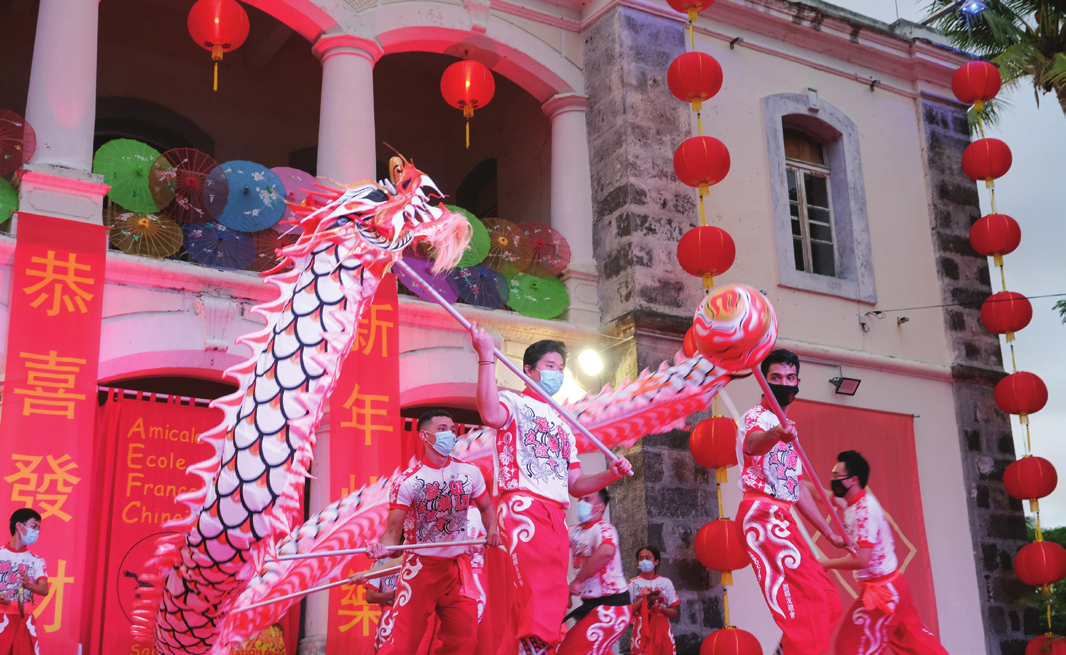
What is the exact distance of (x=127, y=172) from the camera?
8.30m

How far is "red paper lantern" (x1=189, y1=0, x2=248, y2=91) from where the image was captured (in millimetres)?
8805

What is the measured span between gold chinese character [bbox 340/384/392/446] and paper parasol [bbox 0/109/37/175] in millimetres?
2916

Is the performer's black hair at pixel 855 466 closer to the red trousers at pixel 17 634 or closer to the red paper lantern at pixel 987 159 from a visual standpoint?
the red trousers at pixel 17 634

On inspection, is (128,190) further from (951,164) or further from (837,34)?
(951,164)

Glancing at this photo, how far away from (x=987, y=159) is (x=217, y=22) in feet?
25.7

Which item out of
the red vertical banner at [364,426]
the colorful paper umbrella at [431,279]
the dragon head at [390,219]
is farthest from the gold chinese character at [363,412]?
the dragon head at [390,219]

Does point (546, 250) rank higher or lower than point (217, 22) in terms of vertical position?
lower

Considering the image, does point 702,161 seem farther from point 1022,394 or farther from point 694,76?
point 1022,394

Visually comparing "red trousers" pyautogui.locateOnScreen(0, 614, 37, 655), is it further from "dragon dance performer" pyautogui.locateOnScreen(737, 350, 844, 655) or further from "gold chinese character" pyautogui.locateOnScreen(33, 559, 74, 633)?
"dragon dance performer" pyautogui.locateOnScreen(737, 350, 844, 655)

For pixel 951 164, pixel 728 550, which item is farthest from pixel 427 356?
pixel 951 164

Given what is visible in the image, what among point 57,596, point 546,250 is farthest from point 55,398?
point 546,250

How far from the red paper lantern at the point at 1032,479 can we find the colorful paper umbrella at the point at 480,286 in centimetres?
548

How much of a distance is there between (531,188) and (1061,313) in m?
8.48

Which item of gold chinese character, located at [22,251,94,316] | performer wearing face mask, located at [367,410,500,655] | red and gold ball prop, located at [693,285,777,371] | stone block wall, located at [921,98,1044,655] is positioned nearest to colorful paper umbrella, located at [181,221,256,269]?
gold chinese character, located at [22,251,94,316]
